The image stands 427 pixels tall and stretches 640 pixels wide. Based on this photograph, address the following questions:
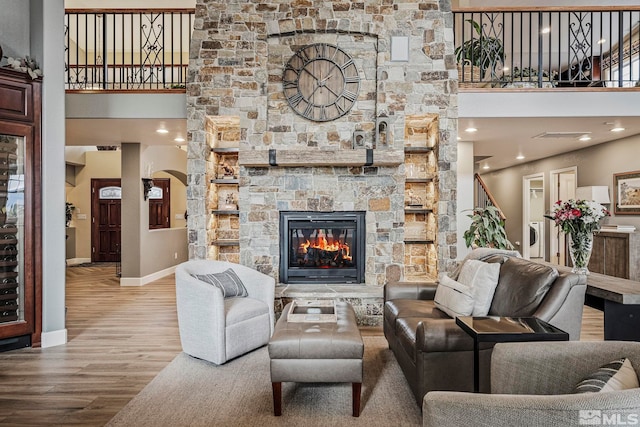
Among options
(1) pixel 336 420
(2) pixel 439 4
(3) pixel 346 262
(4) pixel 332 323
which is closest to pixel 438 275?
(3) pixel 346 262

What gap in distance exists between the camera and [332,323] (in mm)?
2893

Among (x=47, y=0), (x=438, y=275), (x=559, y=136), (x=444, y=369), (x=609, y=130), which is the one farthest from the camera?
(x=559, y=136)

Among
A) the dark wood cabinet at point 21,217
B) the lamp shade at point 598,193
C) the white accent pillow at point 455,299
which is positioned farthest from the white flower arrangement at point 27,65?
the lamp shade at point 598,193

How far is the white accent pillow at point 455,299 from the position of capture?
2.90m

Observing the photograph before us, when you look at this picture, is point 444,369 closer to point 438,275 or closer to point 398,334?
point 398,334

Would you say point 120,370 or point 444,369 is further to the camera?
point 120,370

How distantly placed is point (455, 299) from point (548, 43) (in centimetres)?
658

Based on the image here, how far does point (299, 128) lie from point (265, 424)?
3.29 m

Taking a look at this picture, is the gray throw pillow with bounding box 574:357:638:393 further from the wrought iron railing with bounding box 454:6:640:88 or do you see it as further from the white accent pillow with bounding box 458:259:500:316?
the wrought iron railing with bounding box 454:6:640:88

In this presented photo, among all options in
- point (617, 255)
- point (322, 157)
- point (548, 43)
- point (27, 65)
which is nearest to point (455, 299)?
point (322, 157)

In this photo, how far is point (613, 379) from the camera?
4.27 ft

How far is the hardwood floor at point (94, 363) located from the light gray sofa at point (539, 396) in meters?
2.18

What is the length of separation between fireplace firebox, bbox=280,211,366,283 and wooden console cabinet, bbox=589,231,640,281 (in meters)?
4.01

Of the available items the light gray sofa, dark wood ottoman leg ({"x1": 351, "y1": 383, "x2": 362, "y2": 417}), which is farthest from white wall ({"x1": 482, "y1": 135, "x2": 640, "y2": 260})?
the light gray sofa
